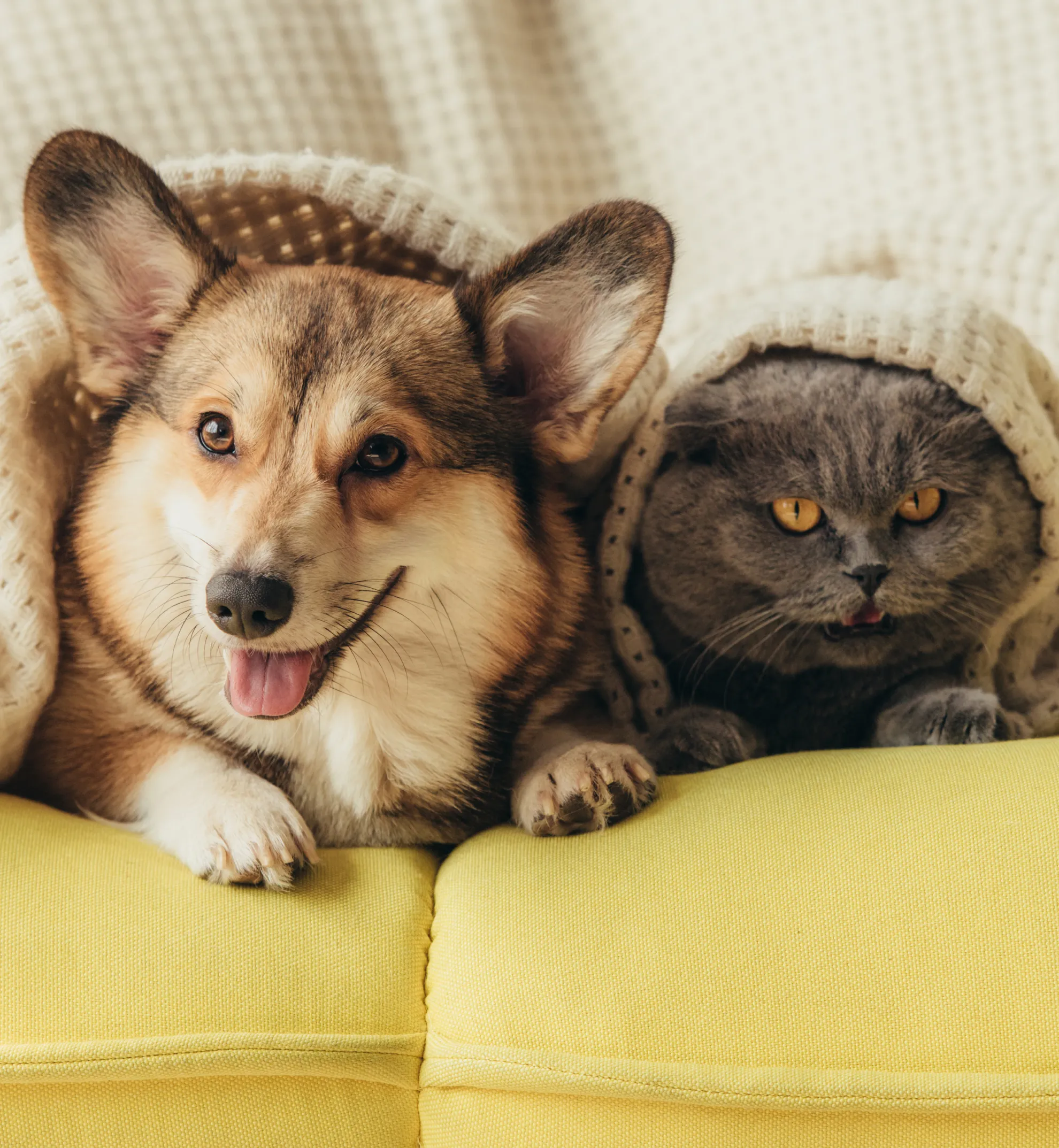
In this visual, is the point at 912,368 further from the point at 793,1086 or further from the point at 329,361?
the point at 793,1086

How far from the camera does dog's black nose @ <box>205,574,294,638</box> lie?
1.00 meters

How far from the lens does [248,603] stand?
39.2 inches

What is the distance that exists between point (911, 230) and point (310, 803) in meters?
1.19

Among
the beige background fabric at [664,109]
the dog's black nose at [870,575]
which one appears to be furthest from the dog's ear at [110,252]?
the dog's black nose at [870,575]

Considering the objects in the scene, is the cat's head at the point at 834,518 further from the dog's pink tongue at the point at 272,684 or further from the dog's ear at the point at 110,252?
the dog's ear at the point at 110,252

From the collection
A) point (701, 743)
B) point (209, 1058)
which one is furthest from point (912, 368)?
point (209, 1058)

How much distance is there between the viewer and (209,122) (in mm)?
1739

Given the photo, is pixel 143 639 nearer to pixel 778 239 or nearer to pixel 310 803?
pixel 310 803

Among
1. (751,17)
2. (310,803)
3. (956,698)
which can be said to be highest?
(751,17)

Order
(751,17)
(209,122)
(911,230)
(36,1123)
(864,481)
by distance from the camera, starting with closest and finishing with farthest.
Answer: (36,1123), (864,481), (911,230), (209,122), (751,17)

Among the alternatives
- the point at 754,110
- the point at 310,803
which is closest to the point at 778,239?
the point at 754,110

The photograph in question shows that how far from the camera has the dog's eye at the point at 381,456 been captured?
3.75 ft

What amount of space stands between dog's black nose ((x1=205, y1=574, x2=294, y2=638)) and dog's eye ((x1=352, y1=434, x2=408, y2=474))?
0.62 feet

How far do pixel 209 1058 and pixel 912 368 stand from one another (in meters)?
1.07
